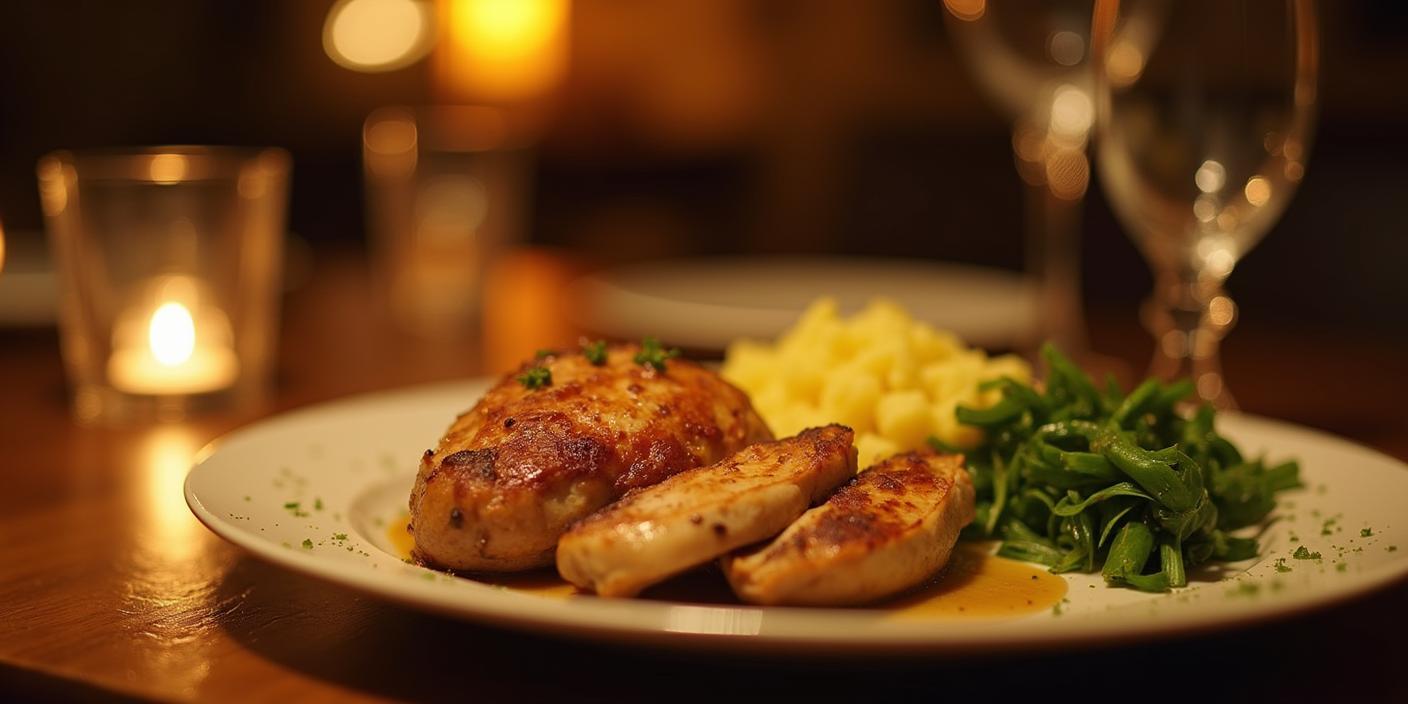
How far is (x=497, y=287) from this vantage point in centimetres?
502

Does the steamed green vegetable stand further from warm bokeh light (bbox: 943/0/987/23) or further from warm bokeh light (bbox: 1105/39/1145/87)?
warm bokeh light (bbox: 943/0/987/23)

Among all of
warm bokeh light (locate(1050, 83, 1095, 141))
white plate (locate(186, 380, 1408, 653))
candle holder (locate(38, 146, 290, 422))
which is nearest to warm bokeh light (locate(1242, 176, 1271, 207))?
white plate (locate(186, 380, 1408, 653))

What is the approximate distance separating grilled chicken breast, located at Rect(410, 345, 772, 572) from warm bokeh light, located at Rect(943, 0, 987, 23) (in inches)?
77.6

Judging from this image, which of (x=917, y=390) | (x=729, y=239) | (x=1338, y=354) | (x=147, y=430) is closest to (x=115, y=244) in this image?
(x=147, y=430)

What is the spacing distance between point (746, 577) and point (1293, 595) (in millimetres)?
583

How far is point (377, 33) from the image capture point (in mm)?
12750

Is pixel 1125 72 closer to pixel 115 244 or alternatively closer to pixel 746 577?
pixel 746 577

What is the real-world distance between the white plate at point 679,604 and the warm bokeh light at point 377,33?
10.6 m

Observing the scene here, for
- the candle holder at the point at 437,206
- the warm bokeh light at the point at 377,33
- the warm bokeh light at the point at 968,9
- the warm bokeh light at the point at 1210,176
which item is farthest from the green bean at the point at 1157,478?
the warm bokeh light at the point at 377,33

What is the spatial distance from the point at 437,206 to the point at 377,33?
879 centimetres

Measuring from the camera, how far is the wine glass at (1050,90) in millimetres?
3547

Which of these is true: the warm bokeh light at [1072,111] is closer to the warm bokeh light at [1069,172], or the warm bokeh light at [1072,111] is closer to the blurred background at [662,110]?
the warm bokeh light at [1069,172]

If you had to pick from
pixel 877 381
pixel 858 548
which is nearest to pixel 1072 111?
pixel 877 381

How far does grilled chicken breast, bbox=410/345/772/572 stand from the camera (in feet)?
5.69
